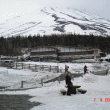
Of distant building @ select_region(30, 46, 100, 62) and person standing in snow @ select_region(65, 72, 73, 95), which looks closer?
person standing in snow @ select_region(65, 72, 73, 95)

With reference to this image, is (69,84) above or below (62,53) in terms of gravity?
below

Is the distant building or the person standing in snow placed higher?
the distant building

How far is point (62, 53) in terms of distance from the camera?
52.3m

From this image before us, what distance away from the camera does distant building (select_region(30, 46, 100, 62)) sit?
49.3 m

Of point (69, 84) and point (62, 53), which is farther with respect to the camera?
point (62, 53)

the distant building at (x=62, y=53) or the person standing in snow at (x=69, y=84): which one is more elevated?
the distant building at (x=62, y=53)

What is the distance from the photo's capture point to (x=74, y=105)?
249 inches

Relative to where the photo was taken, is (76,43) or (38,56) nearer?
(38,56)

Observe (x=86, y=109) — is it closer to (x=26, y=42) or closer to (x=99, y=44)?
(x=99, y=44)

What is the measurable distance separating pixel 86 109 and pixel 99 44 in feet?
258

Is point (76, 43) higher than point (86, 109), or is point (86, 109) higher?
point (76, 43)

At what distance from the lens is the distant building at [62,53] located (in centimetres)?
4934

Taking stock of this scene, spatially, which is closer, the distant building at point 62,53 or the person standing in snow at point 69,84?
the person standing in snow at point 69,84

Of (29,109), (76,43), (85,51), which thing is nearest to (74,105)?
(29,109)
